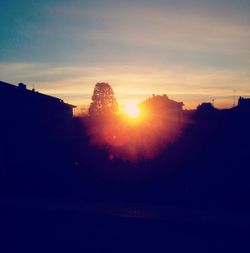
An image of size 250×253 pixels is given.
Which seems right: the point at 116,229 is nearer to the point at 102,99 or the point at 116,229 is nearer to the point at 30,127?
the point at 30,127

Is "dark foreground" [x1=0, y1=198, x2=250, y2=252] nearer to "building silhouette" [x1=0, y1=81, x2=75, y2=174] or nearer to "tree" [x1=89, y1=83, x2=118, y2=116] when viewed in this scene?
"building silhouette" [x1=0, y1=81, x2=75, y2=174]

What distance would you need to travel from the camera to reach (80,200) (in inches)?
540

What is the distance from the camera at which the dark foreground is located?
940 centimetres

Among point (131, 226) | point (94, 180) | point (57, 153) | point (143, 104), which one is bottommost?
point (131, 226)

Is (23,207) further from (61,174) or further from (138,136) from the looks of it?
(138,136)

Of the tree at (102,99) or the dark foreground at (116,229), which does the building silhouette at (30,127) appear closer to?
the dark foreground at (116,229)

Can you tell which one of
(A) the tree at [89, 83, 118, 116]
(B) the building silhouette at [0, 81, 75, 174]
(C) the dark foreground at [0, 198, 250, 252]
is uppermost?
(A) the tree at [89, 83, 118, 116]

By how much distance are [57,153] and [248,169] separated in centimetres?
978

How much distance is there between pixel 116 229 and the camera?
10.8 m

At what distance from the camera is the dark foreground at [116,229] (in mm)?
9398

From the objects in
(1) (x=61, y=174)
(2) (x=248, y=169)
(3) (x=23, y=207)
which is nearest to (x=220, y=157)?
(2) (x=248, y=169)

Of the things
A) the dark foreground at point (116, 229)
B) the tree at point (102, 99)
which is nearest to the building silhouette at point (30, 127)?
the dark foreground at point (116, 229)

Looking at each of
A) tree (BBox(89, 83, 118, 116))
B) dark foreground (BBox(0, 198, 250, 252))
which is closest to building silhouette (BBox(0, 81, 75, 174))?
dark foreground (BBox(0, 198, 250, 252))

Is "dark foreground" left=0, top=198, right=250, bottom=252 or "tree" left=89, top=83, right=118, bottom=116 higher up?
"tree" left=89, top=83, right=118, bottom=116
